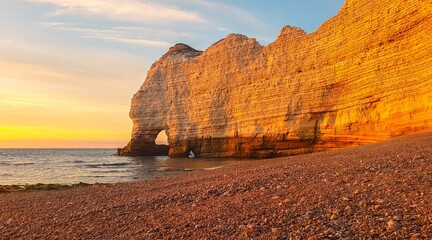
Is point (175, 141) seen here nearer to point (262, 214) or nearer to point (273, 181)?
point (273, 181)

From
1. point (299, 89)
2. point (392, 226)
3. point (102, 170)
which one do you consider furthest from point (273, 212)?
point (299, 89)

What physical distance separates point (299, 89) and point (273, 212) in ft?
86.0

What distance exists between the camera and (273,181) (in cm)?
844

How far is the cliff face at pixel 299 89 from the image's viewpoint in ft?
70.8

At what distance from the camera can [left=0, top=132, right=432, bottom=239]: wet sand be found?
14.0ft

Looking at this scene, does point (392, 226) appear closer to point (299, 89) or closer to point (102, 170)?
point (102, 170)

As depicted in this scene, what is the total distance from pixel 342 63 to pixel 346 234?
24631mm

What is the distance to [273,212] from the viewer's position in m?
5.36

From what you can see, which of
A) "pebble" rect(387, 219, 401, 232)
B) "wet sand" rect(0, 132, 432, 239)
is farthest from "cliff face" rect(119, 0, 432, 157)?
"pebble" rect(387, 219, 401, 232)

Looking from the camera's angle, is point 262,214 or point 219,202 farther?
point 219,202

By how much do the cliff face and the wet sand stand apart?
1437 cm

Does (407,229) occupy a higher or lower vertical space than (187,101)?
lower

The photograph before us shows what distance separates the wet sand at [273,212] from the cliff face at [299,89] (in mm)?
14365

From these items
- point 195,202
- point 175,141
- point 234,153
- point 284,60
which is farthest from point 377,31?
point 175,141
